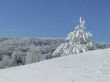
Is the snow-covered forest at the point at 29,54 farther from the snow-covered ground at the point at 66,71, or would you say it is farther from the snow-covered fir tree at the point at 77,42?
the snow-covered ground at the point at 66,71

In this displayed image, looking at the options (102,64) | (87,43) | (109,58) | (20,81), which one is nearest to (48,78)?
(20,81)

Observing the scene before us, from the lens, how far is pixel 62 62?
1036cm

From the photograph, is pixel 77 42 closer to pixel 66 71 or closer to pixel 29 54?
pixel 29 54

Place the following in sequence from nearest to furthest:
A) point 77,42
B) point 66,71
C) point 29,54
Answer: point 66,71 → point 77,42 → point 29,54

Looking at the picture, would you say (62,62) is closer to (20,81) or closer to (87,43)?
(20,81)

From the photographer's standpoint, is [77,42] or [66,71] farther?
[77,42]

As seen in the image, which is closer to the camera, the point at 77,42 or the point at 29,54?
the point at 77,42

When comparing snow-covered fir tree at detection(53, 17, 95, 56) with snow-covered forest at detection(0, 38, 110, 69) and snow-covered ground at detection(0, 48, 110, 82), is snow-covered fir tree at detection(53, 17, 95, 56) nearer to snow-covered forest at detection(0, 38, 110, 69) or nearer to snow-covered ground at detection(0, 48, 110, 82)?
snow-covered forest at detection(0, 38, 110, 69)

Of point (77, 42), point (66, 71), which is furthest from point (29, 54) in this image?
point (66, 71)

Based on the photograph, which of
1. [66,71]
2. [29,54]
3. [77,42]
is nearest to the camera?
[66,71]

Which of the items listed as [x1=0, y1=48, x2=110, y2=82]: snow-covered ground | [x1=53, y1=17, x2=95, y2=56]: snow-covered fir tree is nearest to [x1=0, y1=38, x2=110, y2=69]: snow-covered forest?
[x1=53, y1=17, x2=95, y2=56]: snow-covered fir tree

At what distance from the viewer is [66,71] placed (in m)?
9.17

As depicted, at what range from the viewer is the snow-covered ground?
8.48 metres

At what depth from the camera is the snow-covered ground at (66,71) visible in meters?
8.48
